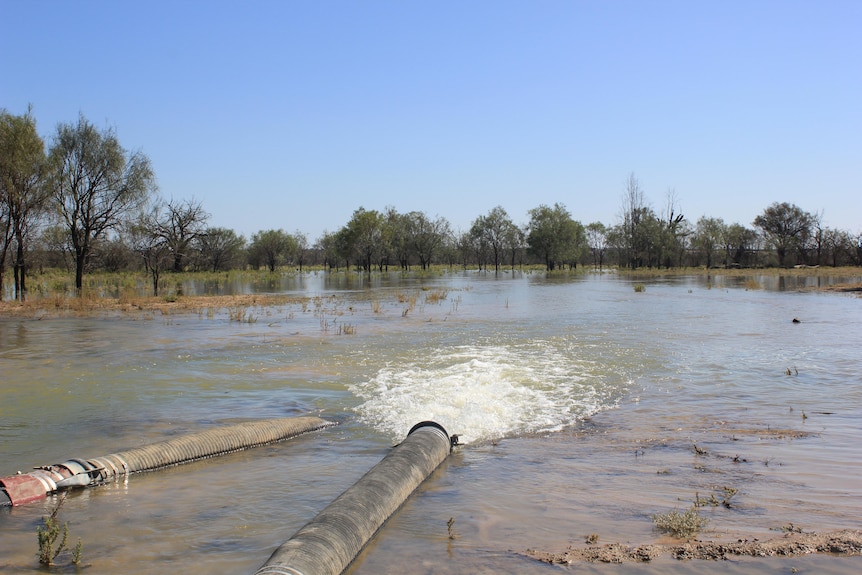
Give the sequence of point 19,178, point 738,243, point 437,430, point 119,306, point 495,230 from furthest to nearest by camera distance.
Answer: point 495,230
point 738,243
point 19,178
point 119,306
point 437,430

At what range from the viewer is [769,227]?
Answer: 87188 mm

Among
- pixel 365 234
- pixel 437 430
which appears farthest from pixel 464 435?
pixel 365 234

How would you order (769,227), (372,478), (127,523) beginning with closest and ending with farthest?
(127,523)
(372,478)
(769,227)

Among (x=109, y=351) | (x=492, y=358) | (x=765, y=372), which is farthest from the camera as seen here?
(x=109, y=351)

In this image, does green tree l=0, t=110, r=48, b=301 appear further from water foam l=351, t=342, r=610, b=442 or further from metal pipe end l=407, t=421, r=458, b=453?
metal pipe end l=407, t=421, r=458, b=453

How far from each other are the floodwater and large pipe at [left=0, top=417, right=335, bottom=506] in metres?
0.15

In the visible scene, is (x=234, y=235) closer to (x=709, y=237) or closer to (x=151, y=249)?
(x=151, y=249)

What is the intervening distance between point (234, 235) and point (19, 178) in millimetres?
46985

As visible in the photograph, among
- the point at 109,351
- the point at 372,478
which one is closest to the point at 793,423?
the point at 372,478

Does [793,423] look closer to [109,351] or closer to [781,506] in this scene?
[781,506]

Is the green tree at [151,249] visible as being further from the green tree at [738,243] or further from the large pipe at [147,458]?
the green tree at [738,243]

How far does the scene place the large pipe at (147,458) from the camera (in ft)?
16.1

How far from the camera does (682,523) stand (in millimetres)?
4129

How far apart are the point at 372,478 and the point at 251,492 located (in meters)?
1.14
